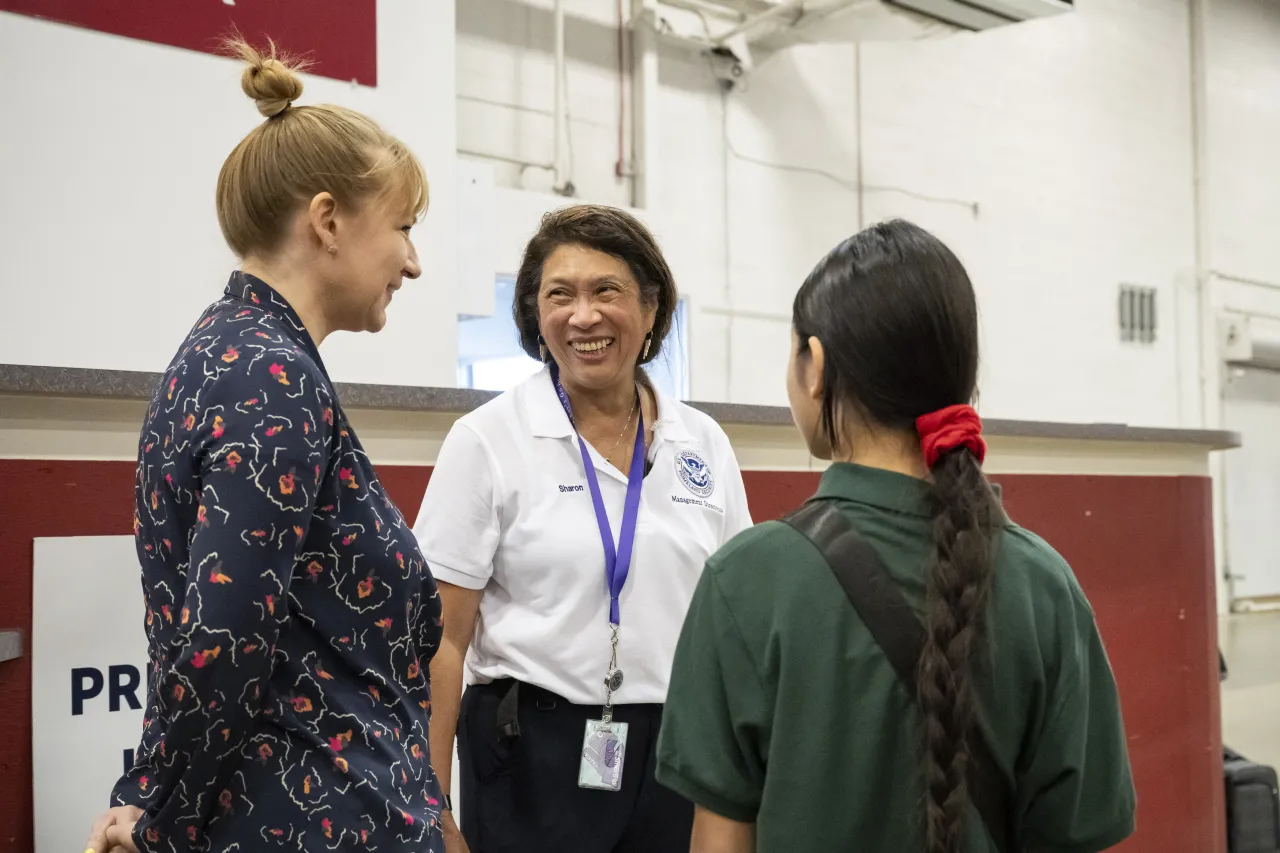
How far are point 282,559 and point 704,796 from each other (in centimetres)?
40

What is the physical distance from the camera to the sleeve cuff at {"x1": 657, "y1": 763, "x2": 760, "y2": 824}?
0.93 metres

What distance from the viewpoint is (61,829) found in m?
1.47

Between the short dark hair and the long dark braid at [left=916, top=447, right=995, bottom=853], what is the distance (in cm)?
75

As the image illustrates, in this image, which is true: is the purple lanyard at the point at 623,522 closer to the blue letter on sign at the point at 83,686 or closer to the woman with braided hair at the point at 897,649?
the woman with braided hair at the point at 897,649

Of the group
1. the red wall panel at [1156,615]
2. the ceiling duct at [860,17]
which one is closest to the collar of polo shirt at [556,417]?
the red wall panel at [1156,615]

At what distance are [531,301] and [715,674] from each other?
0.79 meters

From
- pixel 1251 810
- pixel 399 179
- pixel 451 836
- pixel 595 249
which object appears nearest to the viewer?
pixel 399 179

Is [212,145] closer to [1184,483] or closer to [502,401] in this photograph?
[502,401]

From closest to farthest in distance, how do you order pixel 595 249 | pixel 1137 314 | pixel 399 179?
pixel 399 179 < pixel 595 249 < pixel 1137 314

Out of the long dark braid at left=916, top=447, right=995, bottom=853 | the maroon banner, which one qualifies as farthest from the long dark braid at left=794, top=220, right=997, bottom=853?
the maroon banner

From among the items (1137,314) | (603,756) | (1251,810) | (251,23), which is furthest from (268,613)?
(1137,314)

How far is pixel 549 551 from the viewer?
4.59 feet

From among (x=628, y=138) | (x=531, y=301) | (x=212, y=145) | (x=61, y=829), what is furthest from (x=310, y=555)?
(x=628, y=138)

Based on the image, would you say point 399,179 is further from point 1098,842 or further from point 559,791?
point 1098,842
